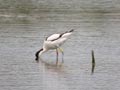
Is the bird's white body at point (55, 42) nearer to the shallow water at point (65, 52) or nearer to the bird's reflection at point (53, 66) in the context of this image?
the shallow water at point (65, 52)

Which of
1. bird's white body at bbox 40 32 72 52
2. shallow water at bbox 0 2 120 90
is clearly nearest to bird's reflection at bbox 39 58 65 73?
shallow water at bbox 0 2 120 90

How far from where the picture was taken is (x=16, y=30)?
24.1 m

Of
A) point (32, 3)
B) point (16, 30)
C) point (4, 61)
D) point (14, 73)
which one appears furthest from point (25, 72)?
point (32, 3)

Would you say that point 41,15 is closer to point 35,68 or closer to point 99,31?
point 99,31

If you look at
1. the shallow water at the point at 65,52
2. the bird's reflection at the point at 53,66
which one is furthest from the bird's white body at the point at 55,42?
the bird's reflection at the point at 53,66

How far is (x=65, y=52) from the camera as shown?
19.7m

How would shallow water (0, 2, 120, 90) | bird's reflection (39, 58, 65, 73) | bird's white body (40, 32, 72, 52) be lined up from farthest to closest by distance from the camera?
bird's white body (40, 32, 72, 52) < bird's reflection (39, 58, 65, 73) < shallow water (0, 2, 120, 90)

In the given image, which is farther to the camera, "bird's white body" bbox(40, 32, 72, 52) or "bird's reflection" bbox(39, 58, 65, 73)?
"bird's white body" bbox(40, 32, 72, 52)

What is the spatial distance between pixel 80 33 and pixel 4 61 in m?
5.51

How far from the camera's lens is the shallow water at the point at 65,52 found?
15484 mm

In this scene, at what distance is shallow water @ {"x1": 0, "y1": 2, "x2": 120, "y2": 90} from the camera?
15.5 m

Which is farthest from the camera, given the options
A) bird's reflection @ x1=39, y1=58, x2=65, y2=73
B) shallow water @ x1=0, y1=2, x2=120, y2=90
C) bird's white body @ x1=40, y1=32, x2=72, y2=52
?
bird's white body @ x1=40, y1=32, x2=72, y2=52

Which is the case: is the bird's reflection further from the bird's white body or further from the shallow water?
the bird's white body

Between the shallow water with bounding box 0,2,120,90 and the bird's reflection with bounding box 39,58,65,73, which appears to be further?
the bird's reflection with bounding box 39,58,65,73
